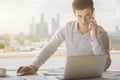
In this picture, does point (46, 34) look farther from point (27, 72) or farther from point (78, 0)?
point (27, 72)

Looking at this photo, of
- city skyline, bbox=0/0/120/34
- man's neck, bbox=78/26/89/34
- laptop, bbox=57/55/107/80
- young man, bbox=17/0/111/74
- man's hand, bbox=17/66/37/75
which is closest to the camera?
laptop, bbox=57/55/107/80

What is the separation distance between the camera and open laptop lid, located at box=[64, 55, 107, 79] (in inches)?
63.9

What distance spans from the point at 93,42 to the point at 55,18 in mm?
1553

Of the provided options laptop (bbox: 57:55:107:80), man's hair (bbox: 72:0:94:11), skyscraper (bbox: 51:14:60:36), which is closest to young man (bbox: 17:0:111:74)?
man's hair (bbox: 72:0:94:11)

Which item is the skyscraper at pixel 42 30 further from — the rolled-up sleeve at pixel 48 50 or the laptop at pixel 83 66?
the laptop at pixel 83 66

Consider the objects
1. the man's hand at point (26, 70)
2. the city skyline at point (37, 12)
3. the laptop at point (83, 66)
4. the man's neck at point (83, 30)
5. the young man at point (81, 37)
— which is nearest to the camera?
the laptop at point (83, 66)

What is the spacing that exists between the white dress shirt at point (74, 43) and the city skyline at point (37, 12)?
1.25 metres

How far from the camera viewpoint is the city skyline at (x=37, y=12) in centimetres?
362

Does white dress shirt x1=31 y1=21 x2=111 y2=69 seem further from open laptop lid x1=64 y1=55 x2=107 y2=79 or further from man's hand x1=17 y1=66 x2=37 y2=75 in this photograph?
open laptop lid x1=64 y1=55 x2=107 y2=79

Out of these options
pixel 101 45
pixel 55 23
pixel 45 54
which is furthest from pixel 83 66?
pixel 55 23

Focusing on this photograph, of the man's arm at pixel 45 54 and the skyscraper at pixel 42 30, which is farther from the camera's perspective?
the skyscraper at pixel 42 30

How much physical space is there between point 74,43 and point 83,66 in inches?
28.5

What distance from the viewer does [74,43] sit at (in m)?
2.37

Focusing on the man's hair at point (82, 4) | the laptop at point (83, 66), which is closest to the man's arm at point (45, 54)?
the man's hair at point (82, 4)
